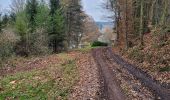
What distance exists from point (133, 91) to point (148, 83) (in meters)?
3.23

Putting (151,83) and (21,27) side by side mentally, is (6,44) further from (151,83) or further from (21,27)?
(151,83)

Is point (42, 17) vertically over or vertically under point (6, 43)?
over

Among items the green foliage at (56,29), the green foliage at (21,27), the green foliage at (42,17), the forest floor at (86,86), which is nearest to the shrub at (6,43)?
the green foliage at (21,27)

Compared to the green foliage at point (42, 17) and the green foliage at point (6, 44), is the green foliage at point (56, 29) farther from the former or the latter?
the green foliage at point (6, 44)

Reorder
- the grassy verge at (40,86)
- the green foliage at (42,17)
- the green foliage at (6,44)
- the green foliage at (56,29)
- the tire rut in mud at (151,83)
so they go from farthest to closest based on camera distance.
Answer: the green foliage at (56,29) → the green foliage at (42,17) → the green foliage at (6,44) → the tire rut in mud at (151,83) → the grassy verge at (40,86)

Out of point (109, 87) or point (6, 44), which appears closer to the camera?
point (109, 87)

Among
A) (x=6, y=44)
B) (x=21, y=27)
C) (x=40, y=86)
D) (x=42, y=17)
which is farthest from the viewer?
(x=42, y=17)

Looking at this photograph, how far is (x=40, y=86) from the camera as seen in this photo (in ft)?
68.0

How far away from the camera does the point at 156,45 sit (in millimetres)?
33875

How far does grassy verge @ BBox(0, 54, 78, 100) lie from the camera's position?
60.4 ft

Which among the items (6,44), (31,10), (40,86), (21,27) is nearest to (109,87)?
(40,86)

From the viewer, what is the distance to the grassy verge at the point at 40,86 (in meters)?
18.4

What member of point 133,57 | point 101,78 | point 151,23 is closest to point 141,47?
point 133,57

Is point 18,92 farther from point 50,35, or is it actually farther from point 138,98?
point 50,35
